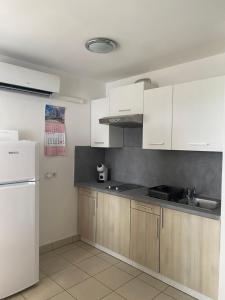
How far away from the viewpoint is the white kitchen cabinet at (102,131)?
3080 mm

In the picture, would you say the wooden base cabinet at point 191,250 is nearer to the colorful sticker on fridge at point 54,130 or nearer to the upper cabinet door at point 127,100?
the upper cabinet door at point 127,100

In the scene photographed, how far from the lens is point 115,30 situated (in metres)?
1.87

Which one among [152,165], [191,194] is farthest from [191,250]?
[152,165]

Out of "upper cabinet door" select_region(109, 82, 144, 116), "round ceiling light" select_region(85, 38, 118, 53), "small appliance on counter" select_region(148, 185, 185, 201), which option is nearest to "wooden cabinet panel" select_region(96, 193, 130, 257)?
"small appliance on counter" select_region(148, 185, 185, 201)

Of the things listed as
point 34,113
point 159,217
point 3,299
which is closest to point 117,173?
point 159,217

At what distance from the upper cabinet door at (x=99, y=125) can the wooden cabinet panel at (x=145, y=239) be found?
1.09m

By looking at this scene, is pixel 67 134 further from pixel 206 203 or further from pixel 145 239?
pixel 206 203

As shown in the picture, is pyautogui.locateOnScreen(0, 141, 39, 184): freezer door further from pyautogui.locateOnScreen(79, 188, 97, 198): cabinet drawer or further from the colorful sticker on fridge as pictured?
pyautogui.locateOnScreen(79, 188, 97, 198): cabinet drawer

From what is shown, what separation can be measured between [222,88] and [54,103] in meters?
1.97

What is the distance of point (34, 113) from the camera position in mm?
2734

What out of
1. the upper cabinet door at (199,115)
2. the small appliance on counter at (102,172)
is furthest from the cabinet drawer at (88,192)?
the upper cabinet door at (199,115)

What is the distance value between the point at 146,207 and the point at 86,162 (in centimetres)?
127

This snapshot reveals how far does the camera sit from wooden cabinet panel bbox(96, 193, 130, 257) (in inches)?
103

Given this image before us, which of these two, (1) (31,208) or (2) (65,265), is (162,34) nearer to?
(1) (31,208)
